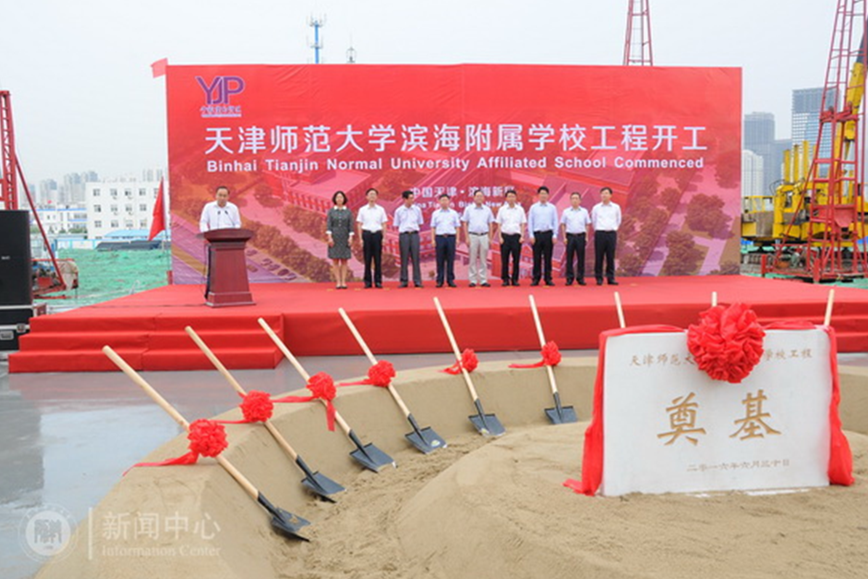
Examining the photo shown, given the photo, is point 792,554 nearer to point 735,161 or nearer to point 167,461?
point 167,461

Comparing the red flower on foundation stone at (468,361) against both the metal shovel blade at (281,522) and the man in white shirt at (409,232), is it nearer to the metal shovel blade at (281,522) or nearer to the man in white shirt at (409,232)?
the metal shovel blade at (281,522)

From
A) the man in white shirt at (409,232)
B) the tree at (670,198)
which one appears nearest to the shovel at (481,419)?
the man in white shirt at (409,232)

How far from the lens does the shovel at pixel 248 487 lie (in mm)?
2195

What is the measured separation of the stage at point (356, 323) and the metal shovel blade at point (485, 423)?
1880 mm

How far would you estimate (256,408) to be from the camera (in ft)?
8.61

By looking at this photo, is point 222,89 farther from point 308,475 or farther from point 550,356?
point 308,475

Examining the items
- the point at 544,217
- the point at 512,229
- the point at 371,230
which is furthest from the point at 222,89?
the point at 544,217

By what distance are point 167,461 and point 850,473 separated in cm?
205

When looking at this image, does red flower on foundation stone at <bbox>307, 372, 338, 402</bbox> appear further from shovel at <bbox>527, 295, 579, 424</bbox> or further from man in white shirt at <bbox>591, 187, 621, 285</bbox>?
man in white shirt at <bbox>591, 187, 621, 285</bbox>

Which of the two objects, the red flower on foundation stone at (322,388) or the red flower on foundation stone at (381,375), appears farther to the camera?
the red flower on foundation stone at (381,375)

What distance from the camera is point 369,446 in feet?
10.3

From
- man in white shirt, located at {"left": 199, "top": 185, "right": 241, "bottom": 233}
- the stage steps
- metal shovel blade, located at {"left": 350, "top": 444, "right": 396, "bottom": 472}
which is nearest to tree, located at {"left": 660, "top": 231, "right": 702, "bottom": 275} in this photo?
man in white shirt, located at {"left": 199, "top": 185, "right": 241, "bottom": 233}

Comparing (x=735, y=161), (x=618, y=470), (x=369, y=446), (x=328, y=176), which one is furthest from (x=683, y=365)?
(x=735, y=161)

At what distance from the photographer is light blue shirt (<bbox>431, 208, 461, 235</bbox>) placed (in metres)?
7.45
